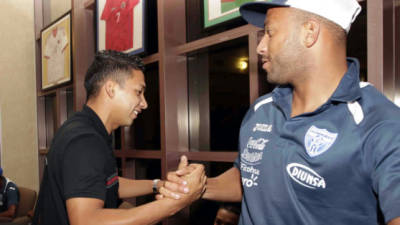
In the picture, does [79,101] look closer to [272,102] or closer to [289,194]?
[272,102]

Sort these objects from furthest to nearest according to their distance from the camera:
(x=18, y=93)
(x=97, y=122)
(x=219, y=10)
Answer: (x=18, y=93) → (x=219, y=10) → (x=97, y=122)

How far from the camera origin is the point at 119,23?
270cm

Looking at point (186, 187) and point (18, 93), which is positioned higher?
point (18, 93)

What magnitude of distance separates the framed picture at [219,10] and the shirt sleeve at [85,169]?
1.00m

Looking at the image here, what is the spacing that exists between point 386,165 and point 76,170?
107 cm

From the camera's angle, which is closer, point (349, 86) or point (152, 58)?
point (349, 86)

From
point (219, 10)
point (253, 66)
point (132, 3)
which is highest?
point (132, 3)

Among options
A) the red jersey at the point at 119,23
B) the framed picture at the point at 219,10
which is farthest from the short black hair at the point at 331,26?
the red jersey at the point at 119,23

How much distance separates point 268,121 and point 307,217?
0.38 m

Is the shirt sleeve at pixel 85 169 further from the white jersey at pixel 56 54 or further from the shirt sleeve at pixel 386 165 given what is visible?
the white jersey at pixel 56 54

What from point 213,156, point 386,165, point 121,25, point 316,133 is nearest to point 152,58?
point 121,25

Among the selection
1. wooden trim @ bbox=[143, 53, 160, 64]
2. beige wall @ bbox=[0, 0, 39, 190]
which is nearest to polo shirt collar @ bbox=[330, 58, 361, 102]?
wooden trim @ bbox=[143, 53, 160, 64]

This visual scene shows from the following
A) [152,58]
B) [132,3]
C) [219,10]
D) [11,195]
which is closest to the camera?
[219,10]

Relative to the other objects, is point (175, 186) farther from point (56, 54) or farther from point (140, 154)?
point (56, 54)
